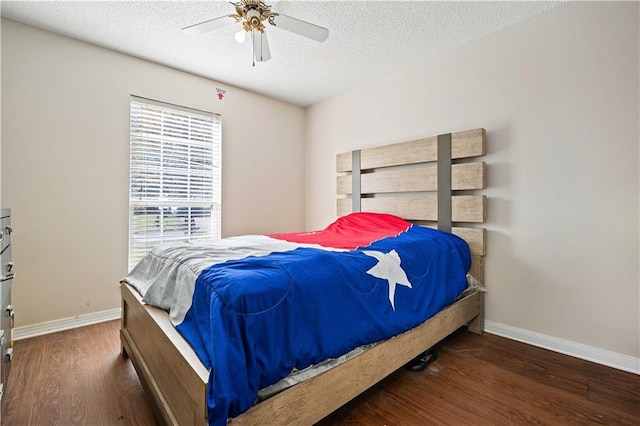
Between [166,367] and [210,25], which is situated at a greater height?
[210,25]

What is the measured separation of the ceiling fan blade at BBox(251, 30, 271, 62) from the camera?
2.07 metres

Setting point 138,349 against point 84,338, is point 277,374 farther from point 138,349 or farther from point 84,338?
point 84,338

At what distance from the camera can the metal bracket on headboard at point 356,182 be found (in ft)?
11.2

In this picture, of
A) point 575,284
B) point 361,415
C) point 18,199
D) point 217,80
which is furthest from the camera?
point 217,80

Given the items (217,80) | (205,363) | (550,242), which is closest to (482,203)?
(550,242)

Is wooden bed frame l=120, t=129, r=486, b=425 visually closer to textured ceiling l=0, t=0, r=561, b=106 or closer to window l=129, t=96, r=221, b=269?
textured ceiling l=0, t=0, r=561, b=106

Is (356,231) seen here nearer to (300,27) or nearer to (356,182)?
(356,182)

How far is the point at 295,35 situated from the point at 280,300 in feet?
7.33

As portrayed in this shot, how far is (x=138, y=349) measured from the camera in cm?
173

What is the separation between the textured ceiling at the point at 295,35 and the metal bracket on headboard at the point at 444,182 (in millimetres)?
873

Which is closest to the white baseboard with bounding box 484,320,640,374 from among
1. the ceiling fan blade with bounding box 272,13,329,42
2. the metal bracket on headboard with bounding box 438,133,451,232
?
the metal bracket on headboard with bounding box 438,133,451,232

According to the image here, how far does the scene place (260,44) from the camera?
2121 mm

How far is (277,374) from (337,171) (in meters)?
2.83

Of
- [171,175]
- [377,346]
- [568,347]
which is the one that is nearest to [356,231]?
[377,346]
